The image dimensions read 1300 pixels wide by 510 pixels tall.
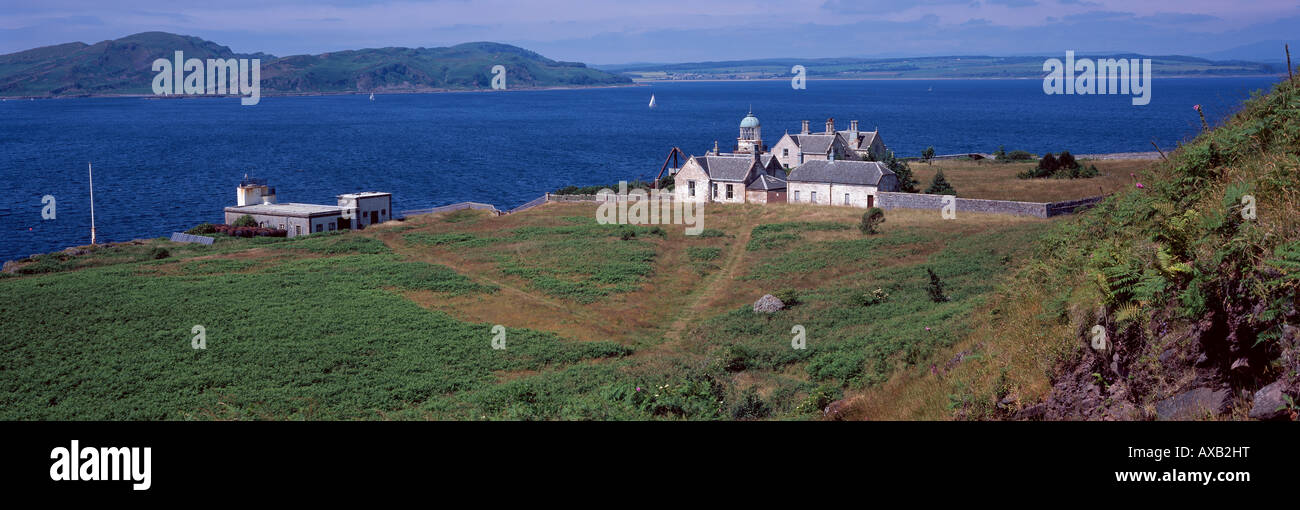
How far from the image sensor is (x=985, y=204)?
52031mm

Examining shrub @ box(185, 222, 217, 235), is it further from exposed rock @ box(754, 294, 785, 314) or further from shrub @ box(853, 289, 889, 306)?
shrub @ box(853, 289, 889, 306)

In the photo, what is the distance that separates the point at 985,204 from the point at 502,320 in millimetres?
Answer: 31165

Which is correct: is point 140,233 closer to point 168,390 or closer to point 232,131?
point 168,390

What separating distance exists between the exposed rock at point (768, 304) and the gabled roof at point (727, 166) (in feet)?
99.9

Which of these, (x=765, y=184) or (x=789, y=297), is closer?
(x=789, y=297)

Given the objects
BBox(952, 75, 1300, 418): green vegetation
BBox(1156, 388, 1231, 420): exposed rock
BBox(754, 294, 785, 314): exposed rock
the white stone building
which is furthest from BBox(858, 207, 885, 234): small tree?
BBox(1156, 388, 1231, 420): exposed rock

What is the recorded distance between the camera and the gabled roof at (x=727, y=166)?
212 feet

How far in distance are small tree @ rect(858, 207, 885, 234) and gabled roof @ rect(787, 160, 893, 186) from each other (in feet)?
15.5

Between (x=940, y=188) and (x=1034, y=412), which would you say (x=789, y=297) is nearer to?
(x=1034, y=412)

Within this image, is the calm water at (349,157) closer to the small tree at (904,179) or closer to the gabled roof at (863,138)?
the small tree at (904,179)

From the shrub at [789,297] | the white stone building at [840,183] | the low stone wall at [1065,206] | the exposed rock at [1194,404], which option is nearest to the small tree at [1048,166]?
the white stone building at [840,183]

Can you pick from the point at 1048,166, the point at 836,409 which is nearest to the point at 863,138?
the point at 1048,166

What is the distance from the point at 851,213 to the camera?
56.2 metres

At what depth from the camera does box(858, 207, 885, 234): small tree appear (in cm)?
5025
